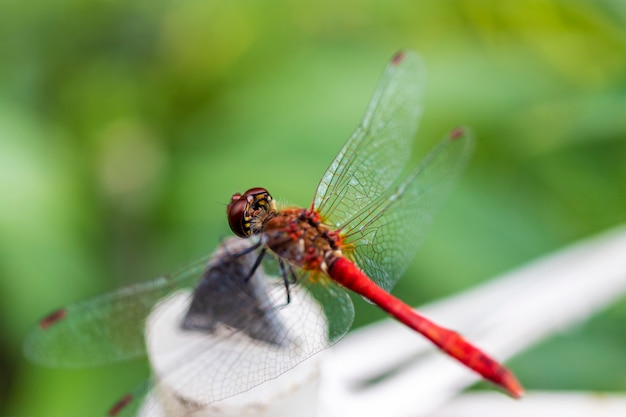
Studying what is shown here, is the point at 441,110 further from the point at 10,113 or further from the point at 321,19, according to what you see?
the point at 10,113

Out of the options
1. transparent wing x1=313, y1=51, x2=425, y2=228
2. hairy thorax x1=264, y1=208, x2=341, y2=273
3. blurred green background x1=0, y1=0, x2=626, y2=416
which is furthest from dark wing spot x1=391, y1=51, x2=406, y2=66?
blurred green background x1=0, y1=0, x2=626, y2=416

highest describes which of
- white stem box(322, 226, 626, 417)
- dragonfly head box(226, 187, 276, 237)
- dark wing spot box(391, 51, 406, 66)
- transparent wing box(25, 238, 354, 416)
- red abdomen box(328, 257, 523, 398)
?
dark wing spot box(391, 51, 406, 66)

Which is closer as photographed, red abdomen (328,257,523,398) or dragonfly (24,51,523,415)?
dragonfly (24,51,523,415)

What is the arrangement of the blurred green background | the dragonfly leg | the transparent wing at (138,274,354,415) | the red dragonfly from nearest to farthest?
the transparent wing at (138,274,354,415), the dragonfly leg, the red dragonfly, the blurred green background

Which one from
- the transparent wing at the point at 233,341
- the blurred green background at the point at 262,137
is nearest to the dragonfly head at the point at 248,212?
the transparent wing at the point at 233,341

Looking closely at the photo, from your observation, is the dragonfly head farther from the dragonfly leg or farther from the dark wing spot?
the dark wing spot

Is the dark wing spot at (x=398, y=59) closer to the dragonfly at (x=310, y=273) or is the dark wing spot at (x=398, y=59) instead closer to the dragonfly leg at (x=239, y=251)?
the dragonfly at (x=310, y=273)

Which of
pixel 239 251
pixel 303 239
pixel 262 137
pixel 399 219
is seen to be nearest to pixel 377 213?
pixel 399 219
